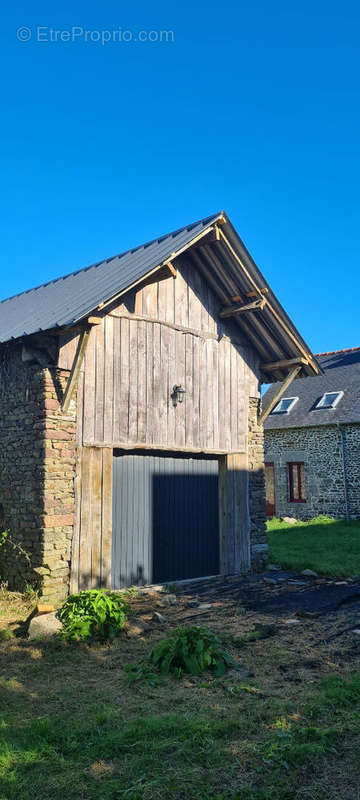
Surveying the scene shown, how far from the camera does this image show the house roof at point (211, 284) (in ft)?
27.8

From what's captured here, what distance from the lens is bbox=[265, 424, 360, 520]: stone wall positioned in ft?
61.5

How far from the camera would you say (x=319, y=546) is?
13508 millimetres

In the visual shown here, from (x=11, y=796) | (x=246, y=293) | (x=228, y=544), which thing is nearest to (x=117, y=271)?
(x=246, y=293)

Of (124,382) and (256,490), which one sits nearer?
(124,382)

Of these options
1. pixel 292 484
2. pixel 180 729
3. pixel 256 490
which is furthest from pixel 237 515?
pixel 292 484

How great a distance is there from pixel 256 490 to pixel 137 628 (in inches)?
184

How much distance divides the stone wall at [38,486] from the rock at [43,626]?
1.17 metres

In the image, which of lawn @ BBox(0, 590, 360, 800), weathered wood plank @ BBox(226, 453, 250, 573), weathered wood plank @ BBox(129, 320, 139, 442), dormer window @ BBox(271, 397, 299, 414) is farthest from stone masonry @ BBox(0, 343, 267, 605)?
dormer window @ BBox(271, 397, 299, 414)

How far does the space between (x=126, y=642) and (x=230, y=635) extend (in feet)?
3.72

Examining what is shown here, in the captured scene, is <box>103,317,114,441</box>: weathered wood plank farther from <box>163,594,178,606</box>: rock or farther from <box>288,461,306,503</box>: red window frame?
<box>288,461,306,503</box>: red window frame

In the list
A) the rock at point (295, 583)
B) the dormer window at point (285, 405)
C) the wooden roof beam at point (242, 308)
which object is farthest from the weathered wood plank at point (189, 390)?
the dormer window at point (285, 405)

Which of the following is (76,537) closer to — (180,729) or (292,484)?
(180,729)

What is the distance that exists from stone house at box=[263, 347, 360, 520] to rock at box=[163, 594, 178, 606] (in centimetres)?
1150

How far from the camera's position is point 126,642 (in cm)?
627
